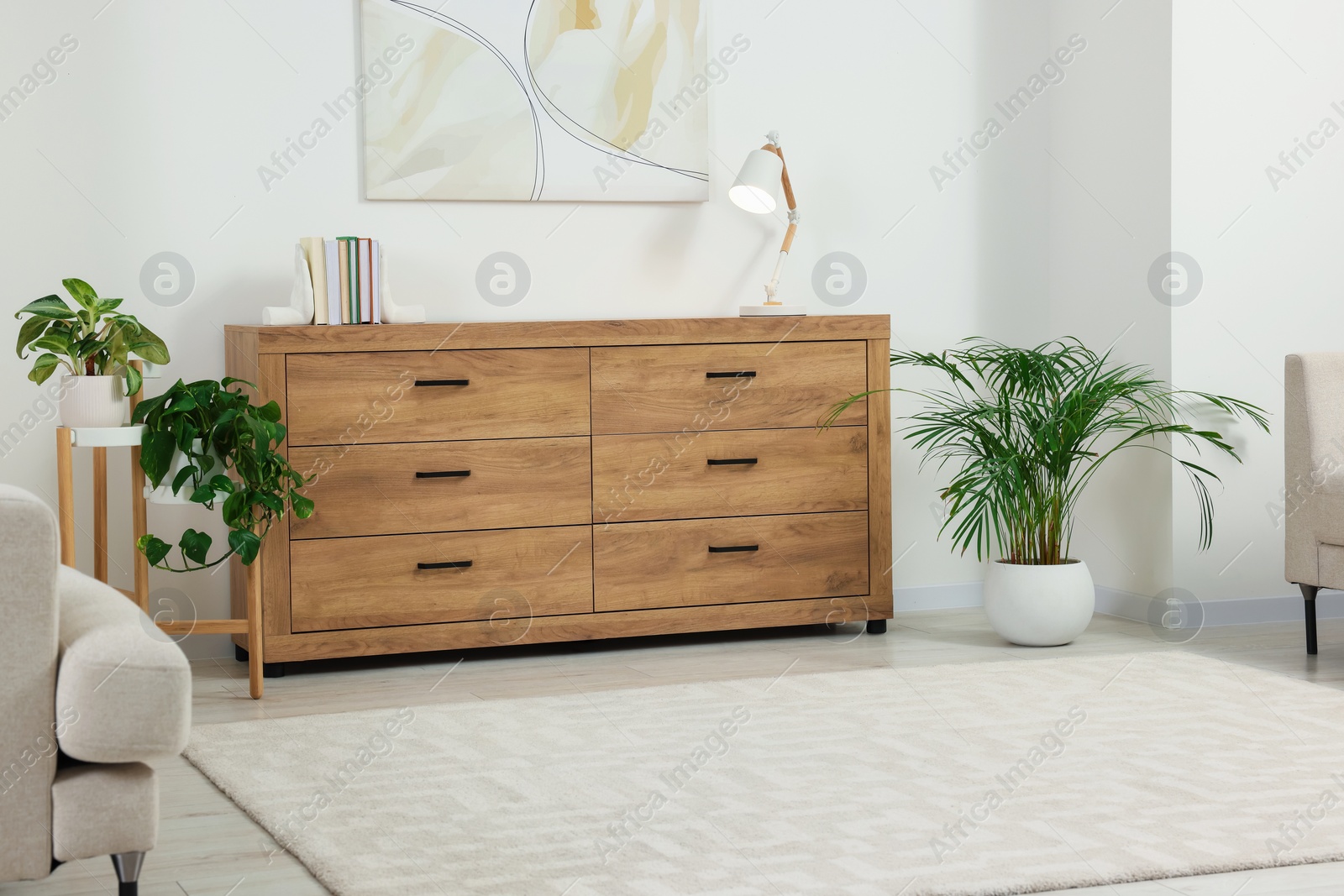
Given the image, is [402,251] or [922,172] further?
[922,172]

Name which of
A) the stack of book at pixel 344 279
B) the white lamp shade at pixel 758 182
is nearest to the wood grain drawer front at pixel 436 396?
the stack of book at pixel 344 279

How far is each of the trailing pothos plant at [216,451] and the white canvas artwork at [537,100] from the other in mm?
906

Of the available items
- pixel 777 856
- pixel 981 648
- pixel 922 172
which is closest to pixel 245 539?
pixel 777 856

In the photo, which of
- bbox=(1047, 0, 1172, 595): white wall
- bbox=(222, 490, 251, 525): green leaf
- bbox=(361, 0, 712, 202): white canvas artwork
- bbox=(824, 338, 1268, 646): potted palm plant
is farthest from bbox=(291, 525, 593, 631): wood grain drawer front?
bbox=(1047, 0, 1172, 595): white wall

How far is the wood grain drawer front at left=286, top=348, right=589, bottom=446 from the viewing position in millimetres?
3275

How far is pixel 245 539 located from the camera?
3.05 metres

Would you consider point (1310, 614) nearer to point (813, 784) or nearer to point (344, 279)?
point (813, 784)

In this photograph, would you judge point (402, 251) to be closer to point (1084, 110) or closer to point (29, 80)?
point (29, 80)

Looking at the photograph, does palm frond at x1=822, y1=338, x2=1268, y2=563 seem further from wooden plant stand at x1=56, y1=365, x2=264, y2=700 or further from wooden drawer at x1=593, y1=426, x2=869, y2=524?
wooden plant stand at x1=56, y1=365, x2=264, y2=700

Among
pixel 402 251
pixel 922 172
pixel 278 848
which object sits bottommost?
pixel 278 848

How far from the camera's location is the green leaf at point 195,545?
3121mm

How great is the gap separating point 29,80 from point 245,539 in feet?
4.55

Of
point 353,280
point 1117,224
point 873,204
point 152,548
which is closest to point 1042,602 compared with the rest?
point 1117,224

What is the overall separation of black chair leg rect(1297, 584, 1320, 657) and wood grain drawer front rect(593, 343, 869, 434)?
1.21m
